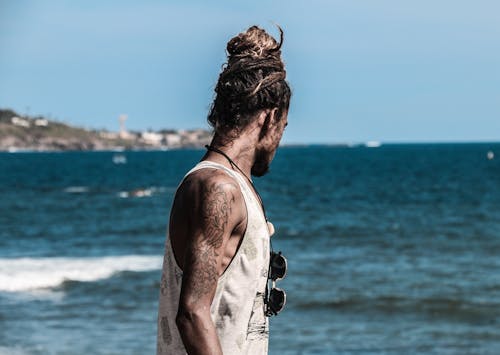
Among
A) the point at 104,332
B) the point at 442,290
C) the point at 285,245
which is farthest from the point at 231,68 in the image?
the point at 285,245

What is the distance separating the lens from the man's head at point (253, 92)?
109 inches

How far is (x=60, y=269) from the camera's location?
1989 centimetres

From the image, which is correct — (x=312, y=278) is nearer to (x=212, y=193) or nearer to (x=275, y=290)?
(x=275, y=290)

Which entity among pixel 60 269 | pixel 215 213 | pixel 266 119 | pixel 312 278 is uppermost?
pixel 266 119

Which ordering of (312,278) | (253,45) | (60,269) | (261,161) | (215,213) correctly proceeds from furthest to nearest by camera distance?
(60,269) → (312,278) → (261,161) → (253,45) → (215,213)

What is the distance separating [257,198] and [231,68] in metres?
0.37

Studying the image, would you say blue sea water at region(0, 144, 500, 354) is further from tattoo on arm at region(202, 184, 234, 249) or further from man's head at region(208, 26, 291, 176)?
tattoo on arm at region(202, 184, 234, 249)

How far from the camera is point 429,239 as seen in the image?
27688 millimetres

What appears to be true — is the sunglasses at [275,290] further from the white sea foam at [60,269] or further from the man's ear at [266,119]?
the white sea foam at [60,269]

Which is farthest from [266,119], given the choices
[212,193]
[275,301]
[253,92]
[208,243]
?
[275,301]

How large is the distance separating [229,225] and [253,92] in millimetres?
364

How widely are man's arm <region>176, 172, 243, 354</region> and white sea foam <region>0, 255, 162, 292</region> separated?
1454cm

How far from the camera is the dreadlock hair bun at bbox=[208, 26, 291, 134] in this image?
2762mm

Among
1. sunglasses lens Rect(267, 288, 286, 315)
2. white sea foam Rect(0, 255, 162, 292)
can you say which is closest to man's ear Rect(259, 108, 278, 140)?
sunglasses lens Rect(267, 288, 286, 315)
